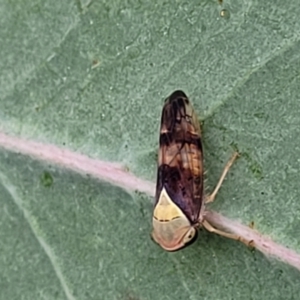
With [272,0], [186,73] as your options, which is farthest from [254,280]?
[272,0]

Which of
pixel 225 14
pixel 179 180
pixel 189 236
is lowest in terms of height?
pixel 189 236

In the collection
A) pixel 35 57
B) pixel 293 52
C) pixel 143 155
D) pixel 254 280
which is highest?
pixel 293 52

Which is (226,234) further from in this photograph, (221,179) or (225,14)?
(225,14)

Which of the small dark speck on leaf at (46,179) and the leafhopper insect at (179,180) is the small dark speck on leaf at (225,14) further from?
the small dark speck on leaf at (46,179)

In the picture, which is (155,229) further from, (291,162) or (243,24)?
(243,24)

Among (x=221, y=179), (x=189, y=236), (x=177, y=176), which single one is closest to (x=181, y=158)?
(x=177, y=176)

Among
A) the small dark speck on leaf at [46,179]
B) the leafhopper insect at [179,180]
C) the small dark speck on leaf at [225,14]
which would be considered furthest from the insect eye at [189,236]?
the small dark speck on leaf at [225,14]

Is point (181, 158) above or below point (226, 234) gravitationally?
above
